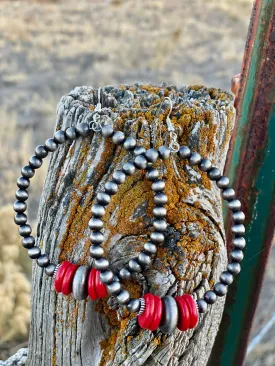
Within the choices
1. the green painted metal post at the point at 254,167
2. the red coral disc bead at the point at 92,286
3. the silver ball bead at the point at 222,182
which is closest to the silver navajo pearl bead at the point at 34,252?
the red coral disc bead at the point at 92,286

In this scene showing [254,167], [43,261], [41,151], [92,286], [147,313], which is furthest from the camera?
[254,167]

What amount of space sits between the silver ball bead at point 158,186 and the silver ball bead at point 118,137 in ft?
0.67

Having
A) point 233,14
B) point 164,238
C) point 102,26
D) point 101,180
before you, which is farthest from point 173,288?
point 233,14

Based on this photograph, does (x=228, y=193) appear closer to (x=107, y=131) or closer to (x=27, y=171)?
(x=107, y=131)

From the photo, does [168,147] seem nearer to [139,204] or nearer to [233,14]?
[139,204]

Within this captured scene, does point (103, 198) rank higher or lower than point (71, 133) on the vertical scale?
lower

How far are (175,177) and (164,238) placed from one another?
0.26m

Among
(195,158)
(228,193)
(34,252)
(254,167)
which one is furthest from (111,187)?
(254,167)

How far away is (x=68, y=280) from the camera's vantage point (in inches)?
61.5

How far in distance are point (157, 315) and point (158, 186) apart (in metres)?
0.47

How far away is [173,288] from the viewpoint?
5.13 feet

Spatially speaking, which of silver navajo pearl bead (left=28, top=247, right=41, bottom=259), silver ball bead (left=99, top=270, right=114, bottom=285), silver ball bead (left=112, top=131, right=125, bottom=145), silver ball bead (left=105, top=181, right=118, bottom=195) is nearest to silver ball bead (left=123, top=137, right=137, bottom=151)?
silver ball bead (left=112, top=131, right=125, bottom=145)

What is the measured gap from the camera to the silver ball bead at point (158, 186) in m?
1.53

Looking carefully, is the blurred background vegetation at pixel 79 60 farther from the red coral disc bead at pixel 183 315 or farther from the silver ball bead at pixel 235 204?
the silver ball bead at pixel 235 204
